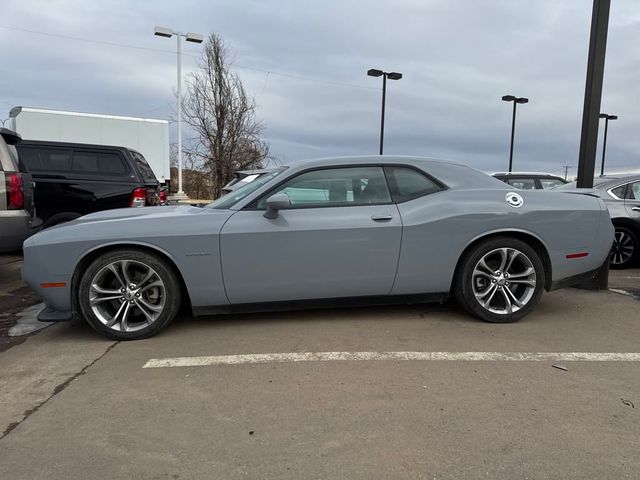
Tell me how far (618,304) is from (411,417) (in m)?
3.59

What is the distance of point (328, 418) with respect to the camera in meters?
2.86

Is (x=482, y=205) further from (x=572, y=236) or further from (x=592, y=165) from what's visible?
(x=592, y=165)

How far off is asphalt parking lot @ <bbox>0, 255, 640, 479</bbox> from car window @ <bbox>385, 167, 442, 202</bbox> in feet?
3.72

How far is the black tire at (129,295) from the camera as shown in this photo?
4.11 meters

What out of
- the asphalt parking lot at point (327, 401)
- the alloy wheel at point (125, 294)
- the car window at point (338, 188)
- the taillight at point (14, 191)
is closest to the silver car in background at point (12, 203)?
the taillight at point (14, 191)

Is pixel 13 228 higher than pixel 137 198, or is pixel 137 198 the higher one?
pixel 137 198

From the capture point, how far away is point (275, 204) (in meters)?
4.17

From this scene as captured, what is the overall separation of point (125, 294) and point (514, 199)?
11.2ft

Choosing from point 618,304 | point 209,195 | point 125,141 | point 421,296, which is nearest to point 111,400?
point 421,296

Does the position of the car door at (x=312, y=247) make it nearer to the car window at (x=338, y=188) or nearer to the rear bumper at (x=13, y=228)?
the car window at (x=338, y=188)

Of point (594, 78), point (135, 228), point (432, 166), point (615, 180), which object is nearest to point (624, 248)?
point (615, 180)

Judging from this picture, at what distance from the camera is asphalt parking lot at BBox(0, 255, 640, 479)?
245 centimetres

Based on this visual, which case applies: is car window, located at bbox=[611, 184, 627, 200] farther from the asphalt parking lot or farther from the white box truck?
the white box truck

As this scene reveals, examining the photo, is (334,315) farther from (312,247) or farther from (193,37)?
(193,37)
